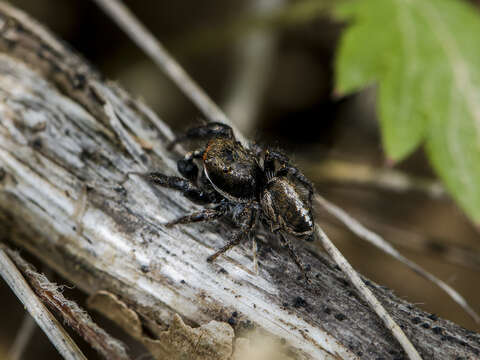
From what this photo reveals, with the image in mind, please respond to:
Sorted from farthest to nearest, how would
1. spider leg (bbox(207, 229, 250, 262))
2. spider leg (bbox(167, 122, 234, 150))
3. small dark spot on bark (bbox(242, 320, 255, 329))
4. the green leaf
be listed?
the green leaf
spider leg (bbox(167, 122, 234, 150))
spider leg (bbox(207, 229, 250, 262))
small dark spot on bark (bbox(242, 320, 255, 329))

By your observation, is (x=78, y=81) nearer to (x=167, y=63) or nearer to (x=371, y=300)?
(x=167, y=63)

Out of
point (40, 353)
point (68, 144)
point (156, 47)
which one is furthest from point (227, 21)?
point (40, 353)

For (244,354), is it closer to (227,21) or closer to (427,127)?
(427,127)

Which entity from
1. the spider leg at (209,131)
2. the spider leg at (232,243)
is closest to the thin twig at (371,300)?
the spider leg at (232,243)

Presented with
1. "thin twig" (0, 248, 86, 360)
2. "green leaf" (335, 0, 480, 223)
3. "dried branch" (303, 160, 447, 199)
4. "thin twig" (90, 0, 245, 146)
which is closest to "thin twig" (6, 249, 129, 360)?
"thin twig" (0, 248, 86, 360)

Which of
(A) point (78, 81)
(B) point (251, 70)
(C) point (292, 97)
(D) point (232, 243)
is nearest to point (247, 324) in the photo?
(D) point (232, 243)

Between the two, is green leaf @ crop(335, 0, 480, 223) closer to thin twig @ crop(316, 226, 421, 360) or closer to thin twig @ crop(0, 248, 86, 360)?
thin twig @ crop(316, 226, 421, 360)

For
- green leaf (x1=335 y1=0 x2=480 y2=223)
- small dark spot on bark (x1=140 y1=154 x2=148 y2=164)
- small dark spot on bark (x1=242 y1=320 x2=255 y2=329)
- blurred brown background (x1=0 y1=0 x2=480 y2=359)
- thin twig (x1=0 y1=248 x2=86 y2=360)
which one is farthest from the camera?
blurred brown background (x1=0 y1=0 x2=480 y2=359)
